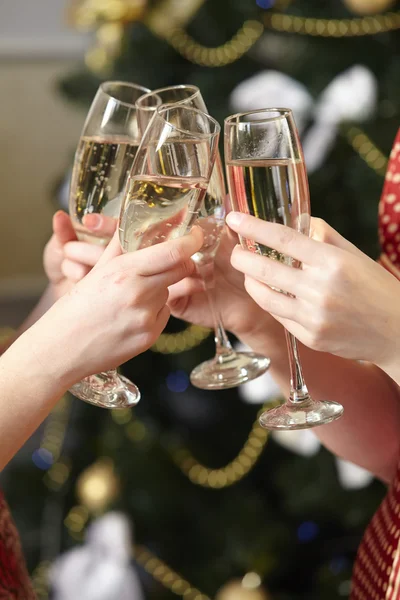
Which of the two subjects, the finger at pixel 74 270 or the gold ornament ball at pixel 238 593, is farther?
the gold ornament ball at pixel 238 593

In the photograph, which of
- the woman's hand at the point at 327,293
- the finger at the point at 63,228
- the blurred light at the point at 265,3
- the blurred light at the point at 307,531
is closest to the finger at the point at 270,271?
the woman's hand at the point at 327,293

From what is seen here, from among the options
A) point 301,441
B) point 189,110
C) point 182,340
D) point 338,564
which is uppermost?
point 189,110

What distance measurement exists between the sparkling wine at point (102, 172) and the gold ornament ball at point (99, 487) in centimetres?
128

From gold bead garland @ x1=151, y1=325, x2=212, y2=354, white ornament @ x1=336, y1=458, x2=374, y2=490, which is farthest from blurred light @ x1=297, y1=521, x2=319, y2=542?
gold bead garland @ x1=151, y1=325, x2=212, y2=354

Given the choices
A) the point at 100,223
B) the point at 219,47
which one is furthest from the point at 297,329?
the point at 219,47

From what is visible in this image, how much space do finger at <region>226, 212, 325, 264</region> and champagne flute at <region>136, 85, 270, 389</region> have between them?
23 centimetres

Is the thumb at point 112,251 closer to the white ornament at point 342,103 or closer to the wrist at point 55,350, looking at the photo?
the wrist at point 55,350

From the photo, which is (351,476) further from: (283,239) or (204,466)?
(283,239)

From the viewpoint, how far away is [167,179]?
765mm

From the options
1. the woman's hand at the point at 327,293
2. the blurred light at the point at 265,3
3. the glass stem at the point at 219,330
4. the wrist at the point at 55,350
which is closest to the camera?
the woman's hand at the point at 327,293

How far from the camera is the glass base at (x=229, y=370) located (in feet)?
3.27

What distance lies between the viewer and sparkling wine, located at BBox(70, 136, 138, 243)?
1.00 meters

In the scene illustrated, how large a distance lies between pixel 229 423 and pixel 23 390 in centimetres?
149

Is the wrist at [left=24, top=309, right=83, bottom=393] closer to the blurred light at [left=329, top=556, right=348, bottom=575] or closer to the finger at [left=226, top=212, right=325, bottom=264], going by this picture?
the finger at [left=226, top=212, right=325, bottom=264]
